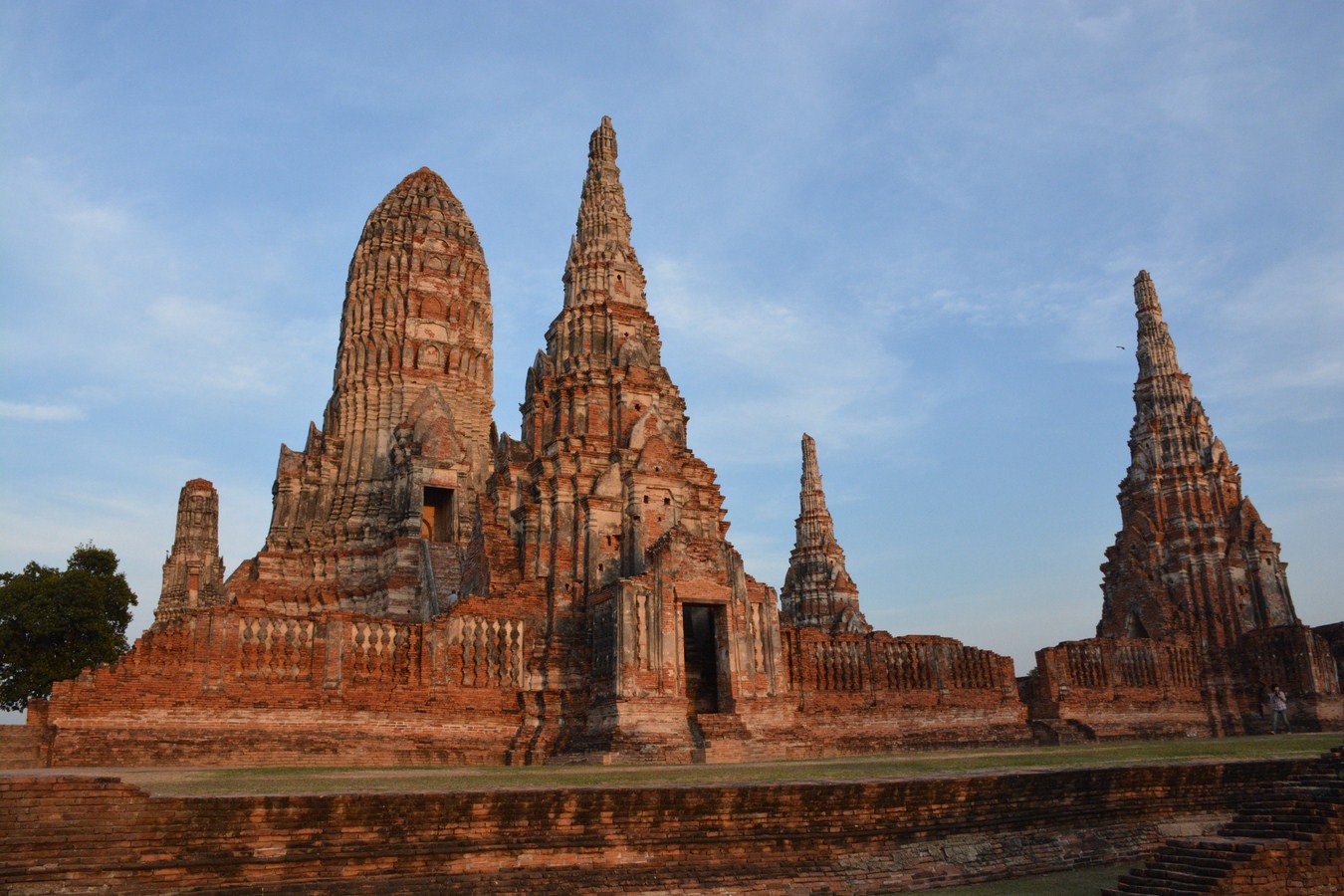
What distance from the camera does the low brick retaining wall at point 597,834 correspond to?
7762mm

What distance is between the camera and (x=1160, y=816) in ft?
38.4

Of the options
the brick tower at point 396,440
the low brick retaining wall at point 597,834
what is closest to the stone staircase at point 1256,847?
the low brick retaining wall at point 597,834

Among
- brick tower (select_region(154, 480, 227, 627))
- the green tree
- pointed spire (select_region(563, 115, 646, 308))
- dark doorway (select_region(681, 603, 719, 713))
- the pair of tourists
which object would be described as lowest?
the pair of tourists

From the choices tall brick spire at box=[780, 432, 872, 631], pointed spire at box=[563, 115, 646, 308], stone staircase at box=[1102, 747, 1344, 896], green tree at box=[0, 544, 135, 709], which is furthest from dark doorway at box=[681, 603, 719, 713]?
tall brick spire at box=[780, 432, 872, 631]

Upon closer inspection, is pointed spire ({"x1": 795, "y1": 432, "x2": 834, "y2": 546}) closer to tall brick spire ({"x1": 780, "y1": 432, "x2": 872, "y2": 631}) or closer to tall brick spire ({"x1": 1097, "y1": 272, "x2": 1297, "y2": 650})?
tall brick spire ({"x1": 780, "y1": 432, "x2": 872, "y2": 631})

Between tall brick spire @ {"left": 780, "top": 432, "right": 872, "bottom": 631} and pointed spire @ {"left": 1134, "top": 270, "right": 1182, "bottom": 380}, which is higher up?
pointed spire @ {"left": 1134, "top": 270, "right": 1182, "bottom": 380}

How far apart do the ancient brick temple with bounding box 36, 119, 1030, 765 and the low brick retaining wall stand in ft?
29.9

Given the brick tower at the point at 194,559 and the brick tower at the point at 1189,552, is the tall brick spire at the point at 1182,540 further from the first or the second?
the brick tower at the point at 194,559

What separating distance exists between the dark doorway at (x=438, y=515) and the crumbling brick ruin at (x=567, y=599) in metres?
0.11

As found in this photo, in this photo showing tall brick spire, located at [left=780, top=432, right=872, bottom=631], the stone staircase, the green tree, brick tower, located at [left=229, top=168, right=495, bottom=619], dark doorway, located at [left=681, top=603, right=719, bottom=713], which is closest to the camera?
the stone staircase

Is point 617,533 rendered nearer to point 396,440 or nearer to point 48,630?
point 396,440

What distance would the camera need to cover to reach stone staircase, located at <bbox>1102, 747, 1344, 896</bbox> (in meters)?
8.23

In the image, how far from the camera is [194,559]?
129 ft

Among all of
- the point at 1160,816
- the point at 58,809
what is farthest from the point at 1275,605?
the point at 58,809
